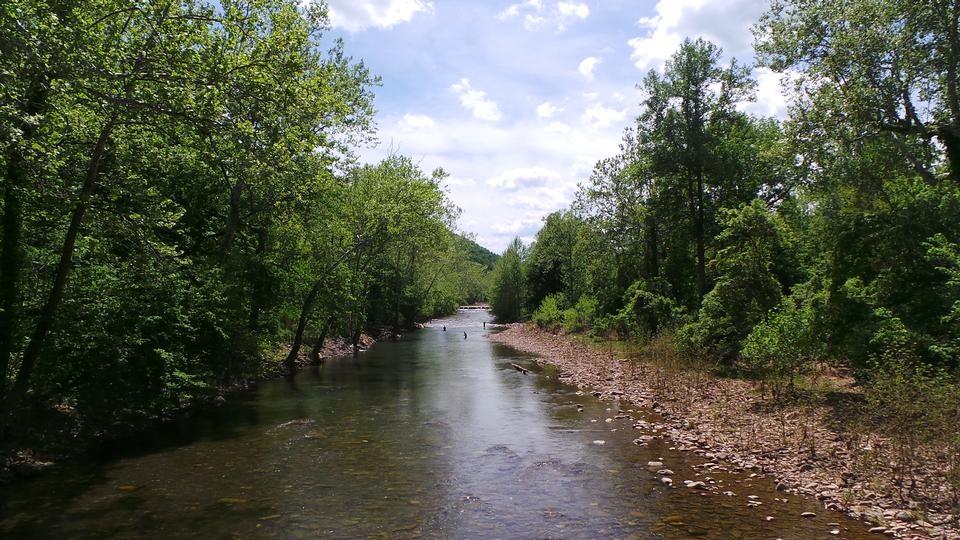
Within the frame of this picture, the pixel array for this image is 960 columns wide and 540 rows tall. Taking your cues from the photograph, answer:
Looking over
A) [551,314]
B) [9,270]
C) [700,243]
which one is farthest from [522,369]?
[551,314]

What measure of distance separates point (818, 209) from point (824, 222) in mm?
9170

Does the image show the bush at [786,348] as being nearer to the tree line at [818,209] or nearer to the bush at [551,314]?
the tree line at [818,209]

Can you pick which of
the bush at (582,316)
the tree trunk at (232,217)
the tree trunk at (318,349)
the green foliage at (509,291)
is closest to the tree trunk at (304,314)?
the tree trunk at (318,349)

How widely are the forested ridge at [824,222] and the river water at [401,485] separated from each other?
373cm

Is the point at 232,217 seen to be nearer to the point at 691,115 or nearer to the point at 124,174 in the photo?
the point at 124,174

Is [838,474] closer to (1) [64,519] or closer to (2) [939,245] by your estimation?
(2) [939,245]

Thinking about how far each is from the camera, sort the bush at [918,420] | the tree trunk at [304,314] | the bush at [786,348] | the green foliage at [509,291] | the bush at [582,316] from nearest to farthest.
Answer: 1. the bush at [918,420]
2. the bush at [786,348]
3. the tree trunk at [304,314]
4. the bush at [582,316]
5. the green foliage at [509,291]

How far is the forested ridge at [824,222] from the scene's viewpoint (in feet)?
40.2

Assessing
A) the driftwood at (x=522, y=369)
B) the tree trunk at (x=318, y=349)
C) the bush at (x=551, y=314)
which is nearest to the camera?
the driftwood at (x=522, y=369)

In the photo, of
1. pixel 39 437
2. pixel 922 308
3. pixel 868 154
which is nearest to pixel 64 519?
pixel 39 437

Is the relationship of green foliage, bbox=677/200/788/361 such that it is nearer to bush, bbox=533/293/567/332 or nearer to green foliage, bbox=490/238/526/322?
bush, bbox=533/293/567/332

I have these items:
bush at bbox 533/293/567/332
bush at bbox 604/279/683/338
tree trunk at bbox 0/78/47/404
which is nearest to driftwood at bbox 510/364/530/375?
bush at bbox 604/279/683/338

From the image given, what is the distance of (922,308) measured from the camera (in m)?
→ 13.1

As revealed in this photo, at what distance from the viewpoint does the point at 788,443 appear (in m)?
11.6
